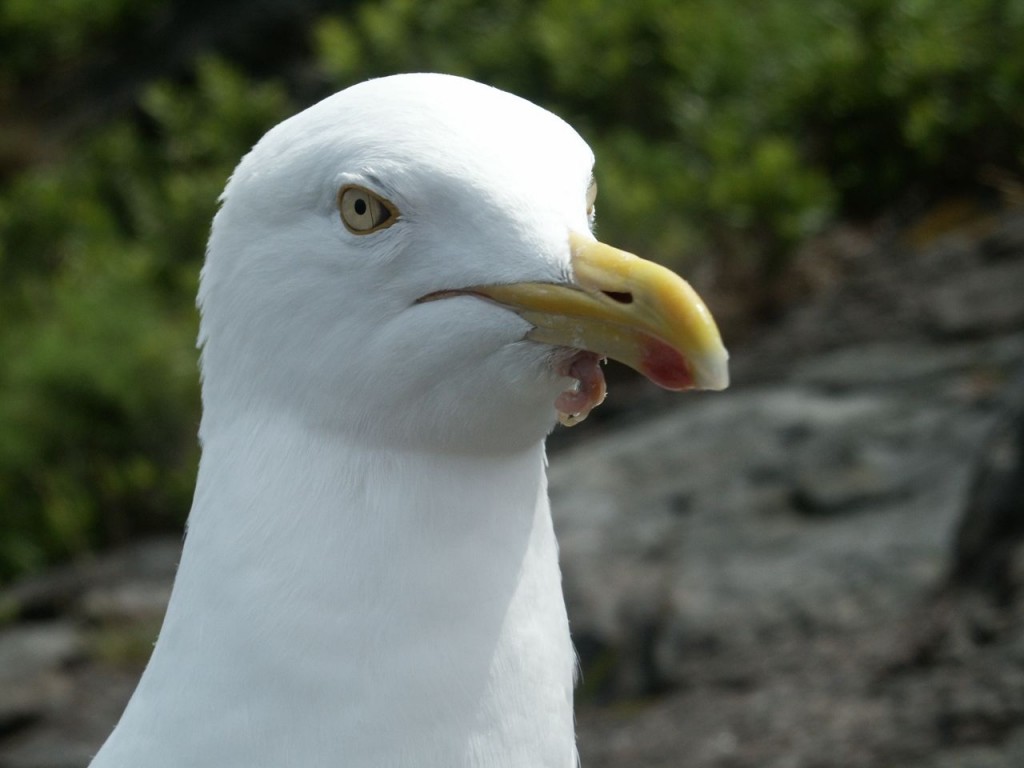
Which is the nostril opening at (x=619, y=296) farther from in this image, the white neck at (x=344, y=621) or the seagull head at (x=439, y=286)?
the white neck at (x=344, y=621)

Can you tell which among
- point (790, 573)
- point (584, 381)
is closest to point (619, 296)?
point (584, 381)

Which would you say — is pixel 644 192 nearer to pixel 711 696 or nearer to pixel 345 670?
pixel 711 696

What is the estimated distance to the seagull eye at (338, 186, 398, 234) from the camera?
2025 millimetres

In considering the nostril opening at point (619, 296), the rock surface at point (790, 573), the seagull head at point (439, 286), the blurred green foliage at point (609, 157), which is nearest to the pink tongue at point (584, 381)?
the seagull head at point (439, 286)

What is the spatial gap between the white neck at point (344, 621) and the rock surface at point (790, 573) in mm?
1860

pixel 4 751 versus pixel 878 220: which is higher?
pixel 878 220

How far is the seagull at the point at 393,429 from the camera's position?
197 cm

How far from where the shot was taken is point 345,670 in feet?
6.50

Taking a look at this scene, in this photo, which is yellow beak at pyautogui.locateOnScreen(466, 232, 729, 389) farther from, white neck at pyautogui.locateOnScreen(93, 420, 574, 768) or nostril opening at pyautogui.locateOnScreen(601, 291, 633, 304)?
white neck at pyautogui.locateOnScreen(93, 420, 574, 768)

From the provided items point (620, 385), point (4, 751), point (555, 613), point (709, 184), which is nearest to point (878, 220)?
point (709, 184)

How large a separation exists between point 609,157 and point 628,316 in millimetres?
5225

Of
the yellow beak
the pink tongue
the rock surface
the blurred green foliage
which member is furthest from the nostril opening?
the blurred green foliage

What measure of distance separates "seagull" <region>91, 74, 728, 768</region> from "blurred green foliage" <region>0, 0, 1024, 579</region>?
432 cm

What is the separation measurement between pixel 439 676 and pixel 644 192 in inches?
186
